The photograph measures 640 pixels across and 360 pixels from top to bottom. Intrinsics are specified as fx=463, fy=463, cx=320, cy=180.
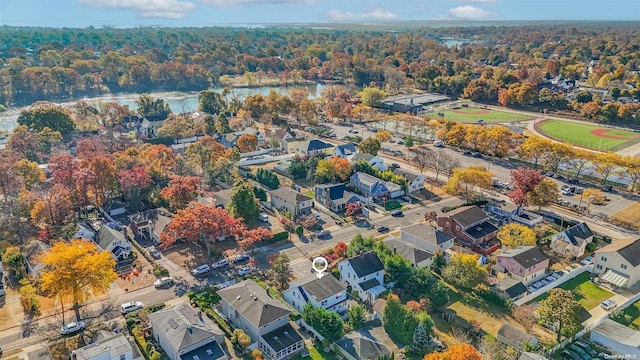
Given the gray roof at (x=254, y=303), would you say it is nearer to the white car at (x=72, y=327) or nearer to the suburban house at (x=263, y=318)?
the suburban house at (x=263, y=318)

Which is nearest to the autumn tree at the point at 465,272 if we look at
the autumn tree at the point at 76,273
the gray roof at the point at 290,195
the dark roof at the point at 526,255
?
the dark roof at the point at 526,255

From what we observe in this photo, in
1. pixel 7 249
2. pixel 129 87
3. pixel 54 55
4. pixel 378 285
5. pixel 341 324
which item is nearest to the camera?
pixel 341 324

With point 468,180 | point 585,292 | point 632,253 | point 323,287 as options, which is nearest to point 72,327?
point 323,287

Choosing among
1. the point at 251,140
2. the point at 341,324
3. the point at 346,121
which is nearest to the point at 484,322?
the point at 341,324

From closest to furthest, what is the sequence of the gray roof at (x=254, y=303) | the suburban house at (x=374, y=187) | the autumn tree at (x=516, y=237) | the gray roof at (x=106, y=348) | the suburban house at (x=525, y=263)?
the gray roof at (x=106, y=348) < the gray roof at (x=254, y=303) < the suburban house at (x=525, y=263) < the autumn tree at (x=516, y=237) < the suburban house at (x=374, y=187)

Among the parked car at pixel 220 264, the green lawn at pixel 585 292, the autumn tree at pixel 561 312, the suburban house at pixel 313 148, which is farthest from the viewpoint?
the suburban house at pixel 313 148

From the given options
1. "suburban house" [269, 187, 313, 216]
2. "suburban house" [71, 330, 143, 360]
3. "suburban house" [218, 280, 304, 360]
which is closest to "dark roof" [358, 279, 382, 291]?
"suburban house" [218, 280, 304, 360]

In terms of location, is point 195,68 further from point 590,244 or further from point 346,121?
point 590,244

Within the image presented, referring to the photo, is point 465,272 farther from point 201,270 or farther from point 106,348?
point 106,348
